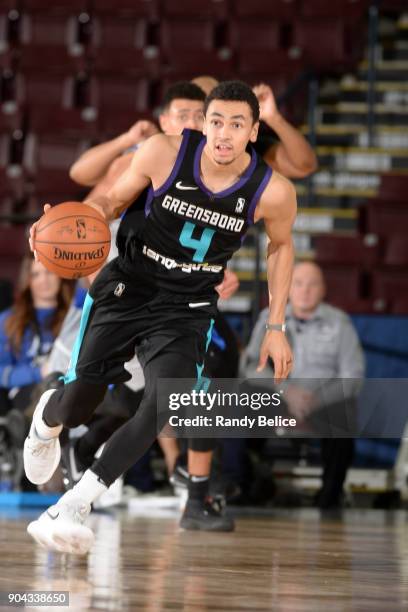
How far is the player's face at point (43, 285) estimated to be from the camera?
21.2ft

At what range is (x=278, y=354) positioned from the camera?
3799 mm

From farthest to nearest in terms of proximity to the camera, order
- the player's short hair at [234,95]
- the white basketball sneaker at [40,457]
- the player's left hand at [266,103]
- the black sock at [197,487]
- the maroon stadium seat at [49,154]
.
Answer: the maroon stadium seat at [49,154] < the black sock at [197,487] < the player's left hand at [266,103] < the white basketball sneaker at [40,457] < the player's short hair at [234,95]

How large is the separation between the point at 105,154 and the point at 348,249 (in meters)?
3.86

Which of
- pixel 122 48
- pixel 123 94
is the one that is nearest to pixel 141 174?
pixel 123 94

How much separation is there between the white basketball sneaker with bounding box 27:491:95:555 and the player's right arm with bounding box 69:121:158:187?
1.94 meters

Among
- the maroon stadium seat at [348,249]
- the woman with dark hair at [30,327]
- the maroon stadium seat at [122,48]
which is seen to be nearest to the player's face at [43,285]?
the woman with dark hair at [30,327]

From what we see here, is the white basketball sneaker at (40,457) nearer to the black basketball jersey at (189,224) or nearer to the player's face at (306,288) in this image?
the black basketball jersey at (189,224)

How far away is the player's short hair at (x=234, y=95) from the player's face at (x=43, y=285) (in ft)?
9.46

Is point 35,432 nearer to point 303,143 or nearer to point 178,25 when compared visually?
point 303,143

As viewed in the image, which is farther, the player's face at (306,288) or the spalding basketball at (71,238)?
the player's face at (306,288)

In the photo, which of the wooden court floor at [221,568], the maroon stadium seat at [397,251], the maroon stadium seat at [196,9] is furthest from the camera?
the maroon stadium seat at [196,9]

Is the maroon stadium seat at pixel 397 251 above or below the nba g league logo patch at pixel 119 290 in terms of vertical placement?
below

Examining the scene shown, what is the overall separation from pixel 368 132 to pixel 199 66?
5.78 ft

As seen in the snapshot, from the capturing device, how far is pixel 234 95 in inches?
144
